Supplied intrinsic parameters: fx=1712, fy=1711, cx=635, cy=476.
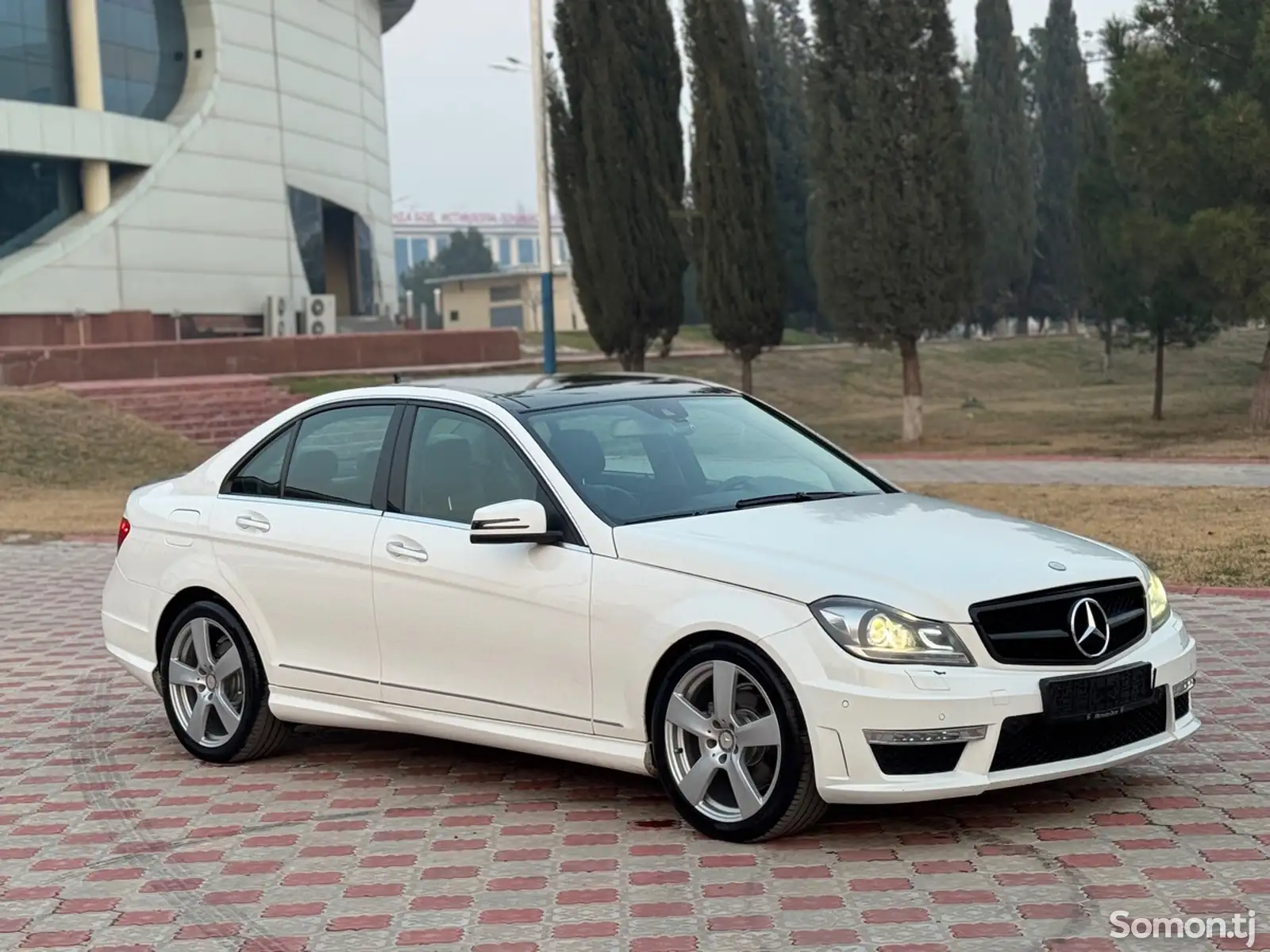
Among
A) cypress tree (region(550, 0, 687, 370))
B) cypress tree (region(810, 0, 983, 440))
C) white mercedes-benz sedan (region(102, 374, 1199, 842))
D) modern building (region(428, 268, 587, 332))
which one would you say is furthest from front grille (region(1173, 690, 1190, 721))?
modern building (region(428, 268, 587, 332))

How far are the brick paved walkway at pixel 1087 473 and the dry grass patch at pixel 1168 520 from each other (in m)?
1.23

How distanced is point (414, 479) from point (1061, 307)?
61731mm

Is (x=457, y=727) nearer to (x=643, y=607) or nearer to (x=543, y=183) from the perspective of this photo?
(x=643, y=607)

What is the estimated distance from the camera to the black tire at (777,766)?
17.7 feet

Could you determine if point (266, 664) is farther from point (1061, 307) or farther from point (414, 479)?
point (1061, 307)

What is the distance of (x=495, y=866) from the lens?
5605mm

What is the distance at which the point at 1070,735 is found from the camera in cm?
553

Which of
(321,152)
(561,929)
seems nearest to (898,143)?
(561,929)

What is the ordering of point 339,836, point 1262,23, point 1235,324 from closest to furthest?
point 339,836 → point 1262,23 → point 1235,324

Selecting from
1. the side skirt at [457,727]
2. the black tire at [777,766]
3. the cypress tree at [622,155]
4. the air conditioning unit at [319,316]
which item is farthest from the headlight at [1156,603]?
the air conditioning unit at [319,316]

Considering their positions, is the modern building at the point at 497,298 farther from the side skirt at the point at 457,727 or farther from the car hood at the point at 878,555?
the car hood at the point at 878,555

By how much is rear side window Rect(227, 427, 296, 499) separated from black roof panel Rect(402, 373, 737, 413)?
2.22ft

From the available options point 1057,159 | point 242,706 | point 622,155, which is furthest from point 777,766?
point 1057,159

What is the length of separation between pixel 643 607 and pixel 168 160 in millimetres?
48527
